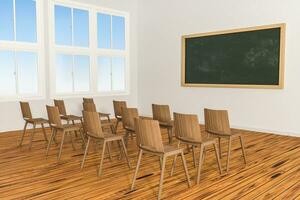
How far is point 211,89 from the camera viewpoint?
26.6ft

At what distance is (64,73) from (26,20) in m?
1.63

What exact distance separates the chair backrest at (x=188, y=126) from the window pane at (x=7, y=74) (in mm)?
4921

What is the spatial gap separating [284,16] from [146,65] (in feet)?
14.4

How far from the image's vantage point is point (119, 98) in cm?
936

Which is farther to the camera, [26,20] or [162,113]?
[26,20]

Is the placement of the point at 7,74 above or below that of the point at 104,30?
below

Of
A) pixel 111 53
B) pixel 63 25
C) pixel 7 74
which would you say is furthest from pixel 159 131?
pixel 111 53

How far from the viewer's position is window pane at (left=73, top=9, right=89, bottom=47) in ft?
26.8

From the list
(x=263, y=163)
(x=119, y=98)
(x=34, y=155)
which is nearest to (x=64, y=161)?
(x=34, y=155)

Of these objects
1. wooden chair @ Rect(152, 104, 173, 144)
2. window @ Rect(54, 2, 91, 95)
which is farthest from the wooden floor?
window @ Rect(54, 2, 91, 95)

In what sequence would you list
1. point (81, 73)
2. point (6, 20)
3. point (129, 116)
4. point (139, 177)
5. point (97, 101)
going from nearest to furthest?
point (139, 177)
point (129, 116)
point (6, 20)
point (81, 73)
point (97, 101)

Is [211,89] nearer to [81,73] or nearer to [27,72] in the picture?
[81,73]

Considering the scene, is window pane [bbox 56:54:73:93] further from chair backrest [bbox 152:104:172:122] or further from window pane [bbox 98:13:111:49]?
chair backrest [bbox 152:104:172:122]

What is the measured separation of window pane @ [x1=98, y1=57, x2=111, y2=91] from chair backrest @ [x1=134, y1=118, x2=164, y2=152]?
571 cm
